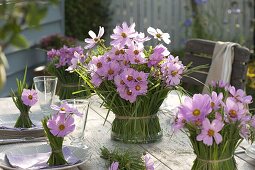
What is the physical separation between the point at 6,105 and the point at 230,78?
123 cm

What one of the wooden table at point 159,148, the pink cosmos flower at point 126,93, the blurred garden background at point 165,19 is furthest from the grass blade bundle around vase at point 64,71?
the blurred garden background at point 165,19

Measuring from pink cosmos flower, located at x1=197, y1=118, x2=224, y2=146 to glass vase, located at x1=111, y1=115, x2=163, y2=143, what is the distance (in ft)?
1.85

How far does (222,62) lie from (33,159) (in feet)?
5.15

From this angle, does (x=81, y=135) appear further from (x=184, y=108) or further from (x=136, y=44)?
(x=184, y=108)

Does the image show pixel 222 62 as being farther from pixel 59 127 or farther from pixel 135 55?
pixel 59 127

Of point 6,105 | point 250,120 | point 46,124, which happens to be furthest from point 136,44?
point 6,105

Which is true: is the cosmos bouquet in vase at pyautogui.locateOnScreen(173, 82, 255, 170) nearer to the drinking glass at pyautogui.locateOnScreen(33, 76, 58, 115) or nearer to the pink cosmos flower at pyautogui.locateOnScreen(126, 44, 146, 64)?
the pink cosmos flower at pyautogui.locateOnScreen(126, 44, 146, 64)

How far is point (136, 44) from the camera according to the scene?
73.7 inches

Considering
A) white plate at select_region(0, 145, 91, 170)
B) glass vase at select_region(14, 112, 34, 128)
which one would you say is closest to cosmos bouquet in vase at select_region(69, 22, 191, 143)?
white plate at select_region(0, 145, 91, 170)

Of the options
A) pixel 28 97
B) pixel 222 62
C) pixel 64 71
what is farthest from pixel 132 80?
pixel 222 62

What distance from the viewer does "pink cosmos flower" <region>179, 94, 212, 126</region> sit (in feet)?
4.32

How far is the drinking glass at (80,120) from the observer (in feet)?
5.67

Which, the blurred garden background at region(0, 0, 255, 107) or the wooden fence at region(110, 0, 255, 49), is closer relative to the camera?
the blurred garden background at region(0, 0, 255, 107)

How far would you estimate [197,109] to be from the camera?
52.2 inches
